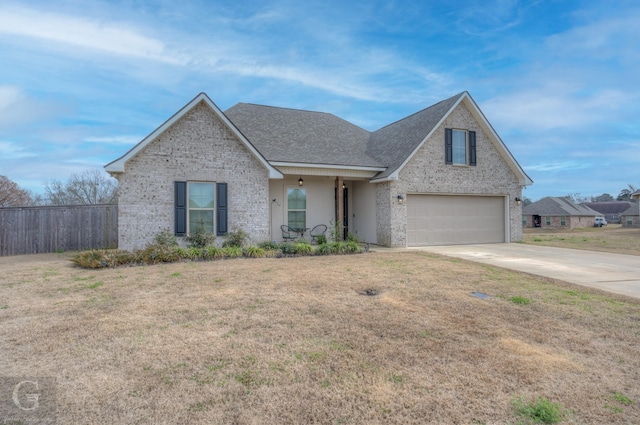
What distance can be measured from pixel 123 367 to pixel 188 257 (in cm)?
691

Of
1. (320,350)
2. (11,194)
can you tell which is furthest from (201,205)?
(11,194)

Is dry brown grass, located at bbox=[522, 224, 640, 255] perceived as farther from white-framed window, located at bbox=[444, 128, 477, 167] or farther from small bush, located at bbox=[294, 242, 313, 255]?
small bush, located at bbox=[294, 242, 313, 255]

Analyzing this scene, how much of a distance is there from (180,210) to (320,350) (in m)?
8.82

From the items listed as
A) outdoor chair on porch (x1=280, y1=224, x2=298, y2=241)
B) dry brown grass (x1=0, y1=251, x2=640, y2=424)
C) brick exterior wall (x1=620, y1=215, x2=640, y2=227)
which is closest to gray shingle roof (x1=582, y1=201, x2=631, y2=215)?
brick exterior wall (x1=620, y1=215, x2=640, y2=227)

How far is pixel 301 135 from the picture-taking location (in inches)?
609

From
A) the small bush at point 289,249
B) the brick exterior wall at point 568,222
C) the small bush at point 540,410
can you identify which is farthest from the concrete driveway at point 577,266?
the brick exterior wall at point 568,222

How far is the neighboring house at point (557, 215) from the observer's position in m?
39.3

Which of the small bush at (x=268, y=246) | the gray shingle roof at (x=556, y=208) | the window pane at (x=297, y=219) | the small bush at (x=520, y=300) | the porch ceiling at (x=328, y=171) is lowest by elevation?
the small bush at (x=520, y=300)

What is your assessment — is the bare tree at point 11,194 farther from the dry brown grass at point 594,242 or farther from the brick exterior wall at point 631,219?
the brick exterior wall at point 631,219

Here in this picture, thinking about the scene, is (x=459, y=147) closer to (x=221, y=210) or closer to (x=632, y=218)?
(x=221, y=210)

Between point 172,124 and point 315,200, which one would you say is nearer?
point 172,124

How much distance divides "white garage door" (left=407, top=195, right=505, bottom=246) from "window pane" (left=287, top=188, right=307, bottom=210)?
4.49 metres

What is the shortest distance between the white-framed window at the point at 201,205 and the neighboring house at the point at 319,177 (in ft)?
0.11

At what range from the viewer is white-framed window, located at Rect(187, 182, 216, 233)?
11219 millimetres
